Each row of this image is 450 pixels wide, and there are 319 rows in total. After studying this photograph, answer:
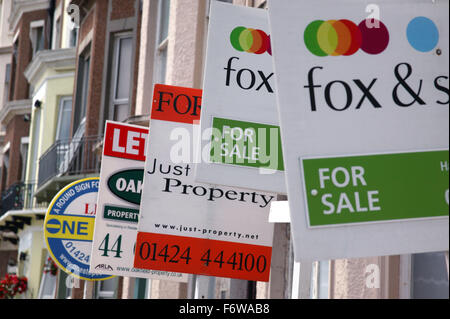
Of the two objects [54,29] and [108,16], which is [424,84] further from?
[54,29]

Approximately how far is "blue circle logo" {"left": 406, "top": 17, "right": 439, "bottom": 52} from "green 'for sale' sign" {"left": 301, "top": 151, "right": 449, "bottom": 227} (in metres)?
0.46

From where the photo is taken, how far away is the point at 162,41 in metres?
15.2

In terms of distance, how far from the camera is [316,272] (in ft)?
27.6

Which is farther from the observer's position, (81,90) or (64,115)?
(64,115)

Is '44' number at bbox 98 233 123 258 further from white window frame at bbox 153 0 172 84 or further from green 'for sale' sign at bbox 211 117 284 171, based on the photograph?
white window frame at bbox 153 0 172 84

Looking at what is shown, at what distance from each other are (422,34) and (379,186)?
0.67 meters

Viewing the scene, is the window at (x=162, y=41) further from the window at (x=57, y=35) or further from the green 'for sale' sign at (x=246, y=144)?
the window at (x=57, y=35)

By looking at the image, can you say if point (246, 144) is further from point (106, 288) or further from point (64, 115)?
point (64, 115)

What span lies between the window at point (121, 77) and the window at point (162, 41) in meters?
3.16

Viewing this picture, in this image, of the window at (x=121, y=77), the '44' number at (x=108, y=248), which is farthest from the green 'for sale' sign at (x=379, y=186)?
the window at (x=121, y=77)

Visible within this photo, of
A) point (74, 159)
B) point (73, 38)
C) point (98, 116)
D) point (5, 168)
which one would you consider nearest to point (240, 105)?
point (98, 116)

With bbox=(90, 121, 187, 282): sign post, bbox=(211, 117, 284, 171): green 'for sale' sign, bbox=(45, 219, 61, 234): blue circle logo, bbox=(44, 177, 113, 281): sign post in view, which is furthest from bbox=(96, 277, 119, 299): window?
bbox=(211, 117, 284, 171): green 'for sale' sign
